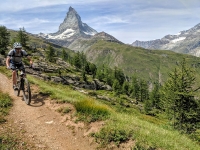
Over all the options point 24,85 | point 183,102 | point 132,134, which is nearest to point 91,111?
point 132,134

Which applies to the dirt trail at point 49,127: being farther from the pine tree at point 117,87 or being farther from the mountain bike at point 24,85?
the pine tree at point 117,87

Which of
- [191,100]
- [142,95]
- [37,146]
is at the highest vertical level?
[37,146]

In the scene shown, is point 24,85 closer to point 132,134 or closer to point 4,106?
point 4,106

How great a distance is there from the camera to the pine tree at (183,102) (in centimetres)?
3325

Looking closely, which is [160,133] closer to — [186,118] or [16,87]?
[16,87]

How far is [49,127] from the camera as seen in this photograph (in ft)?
33.0

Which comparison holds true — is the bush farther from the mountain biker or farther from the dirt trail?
the mountain biker

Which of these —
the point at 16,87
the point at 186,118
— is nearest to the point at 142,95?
the point at 186,118

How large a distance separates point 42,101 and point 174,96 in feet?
88.2

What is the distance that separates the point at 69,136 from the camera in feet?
30.4

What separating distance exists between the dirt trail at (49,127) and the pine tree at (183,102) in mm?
26779

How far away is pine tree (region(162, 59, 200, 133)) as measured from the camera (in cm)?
3325

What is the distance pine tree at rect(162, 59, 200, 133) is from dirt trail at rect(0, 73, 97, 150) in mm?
26779

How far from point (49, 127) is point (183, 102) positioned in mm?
30565
